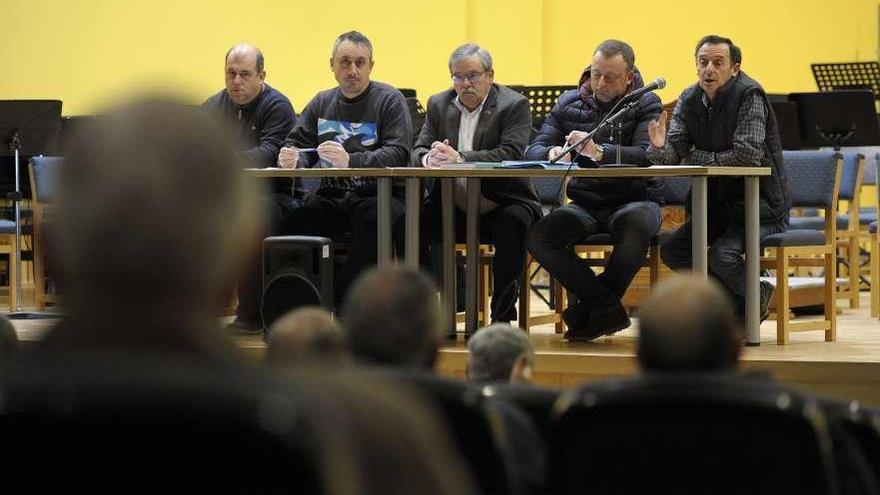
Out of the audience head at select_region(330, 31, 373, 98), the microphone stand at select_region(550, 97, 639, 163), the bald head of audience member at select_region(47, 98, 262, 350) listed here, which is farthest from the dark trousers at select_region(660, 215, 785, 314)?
the bald head of audience member at select_region(47, 98, 262, 350)

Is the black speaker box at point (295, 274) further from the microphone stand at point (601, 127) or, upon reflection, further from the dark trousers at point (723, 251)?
the dark trousers at point (723, 251)

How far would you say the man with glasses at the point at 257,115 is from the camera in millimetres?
5973

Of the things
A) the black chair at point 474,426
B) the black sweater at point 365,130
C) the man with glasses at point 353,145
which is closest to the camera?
the black chair at point 474,426

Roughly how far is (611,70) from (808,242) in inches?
40.1

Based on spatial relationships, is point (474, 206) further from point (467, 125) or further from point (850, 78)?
point (850, 78)

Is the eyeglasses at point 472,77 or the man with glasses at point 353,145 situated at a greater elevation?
the eyeglasses at point 472,77

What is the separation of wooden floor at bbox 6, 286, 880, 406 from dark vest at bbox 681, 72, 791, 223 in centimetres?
53

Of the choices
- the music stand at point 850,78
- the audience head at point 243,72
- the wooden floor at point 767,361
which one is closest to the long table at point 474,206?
the wooden floor at point 767,361

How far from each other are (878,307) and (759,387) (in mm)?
5279

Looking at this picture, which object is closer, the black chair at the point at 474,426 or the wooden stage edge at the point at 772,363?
the black chair at the point at 474,426

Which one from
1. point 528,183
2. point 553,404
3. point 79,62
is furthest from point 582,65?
point 553,404

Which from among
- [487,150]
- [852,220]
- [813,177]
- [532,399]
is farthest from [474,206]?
[532,399]

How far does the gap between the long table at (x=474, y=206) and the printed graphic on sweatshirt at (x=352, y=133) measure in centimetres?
47

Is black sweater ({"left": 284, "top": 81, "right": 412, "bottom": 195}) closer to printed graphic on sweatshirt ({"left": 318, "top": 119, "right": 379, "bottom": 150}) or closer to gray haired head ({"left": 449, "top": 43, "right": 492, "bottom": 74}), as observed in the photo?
printed graphic on sweatshirt ({"left": 318, "top": 119, "right": 379, "bottom": 150})
